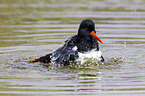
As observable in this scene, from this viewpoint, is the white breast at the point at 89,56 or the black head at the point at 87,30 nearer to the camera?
the white breast at the point at 89,56

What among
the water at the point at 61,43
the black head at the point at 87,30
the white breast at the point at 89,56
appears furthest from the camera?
the black head at the point at 87,30

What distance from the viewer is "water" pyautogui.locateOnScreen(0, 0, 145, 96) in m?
8.93

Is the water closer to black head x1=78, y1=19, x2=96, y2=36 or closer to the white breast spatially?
the white breast

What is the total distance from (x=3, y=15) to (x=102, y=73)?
10047mm

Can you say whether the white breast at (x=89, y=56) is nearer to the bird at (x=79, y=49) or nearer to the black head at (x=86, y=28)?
the bird at (x=79, y=49)

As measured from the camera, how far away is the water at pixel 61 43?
8.93m

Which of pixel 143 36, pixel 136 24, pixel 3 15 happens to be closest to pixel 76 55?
pixel 143 36

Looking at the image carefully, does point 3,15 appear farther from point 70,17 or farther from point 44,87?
point 44,87

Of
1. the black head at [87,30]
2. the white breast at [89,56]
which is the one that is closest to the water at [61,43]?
the white breast at [89,56]

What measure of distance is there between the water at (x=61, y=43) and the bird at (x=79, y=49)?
22 centimetres

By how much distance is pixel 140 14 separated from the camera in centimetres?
1825

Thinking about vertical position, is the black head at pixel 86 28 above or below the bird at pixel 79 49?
above

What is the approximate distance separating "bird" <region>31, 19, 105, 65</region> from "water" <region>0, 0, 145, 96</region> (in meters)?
0.22

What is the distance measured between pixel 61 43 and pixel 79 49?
10.5 feet
